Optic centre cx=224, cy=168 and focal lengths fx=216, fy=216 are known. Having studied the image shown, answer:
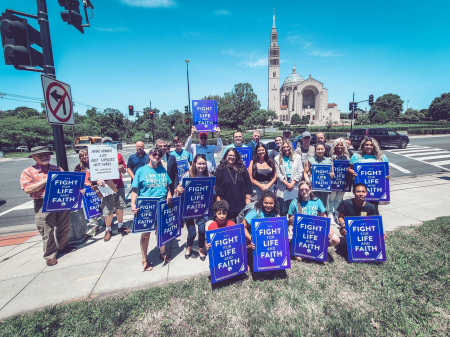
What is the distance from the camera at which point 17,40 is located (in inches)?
137

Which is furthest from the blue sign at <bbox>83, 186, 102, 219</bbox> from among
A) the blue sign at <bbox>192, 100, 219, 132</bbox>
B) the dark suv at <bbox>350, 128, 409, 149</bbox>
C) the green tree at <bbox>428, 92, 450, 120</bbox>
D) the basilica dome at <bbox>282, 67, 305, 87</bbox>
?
the basilica dome at <bbox>282, 67, 305, 87</bbox>

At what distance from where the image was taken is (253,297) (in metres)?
3.00

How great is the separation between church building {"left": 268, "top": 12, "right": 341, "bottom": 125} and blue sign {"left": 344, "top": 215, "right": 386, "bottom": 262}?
8031 centimetres

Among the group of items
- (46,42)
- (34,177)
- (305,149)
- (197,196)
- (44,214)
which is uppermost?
(46,42)

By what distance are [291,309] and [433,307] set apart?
6.00 feet

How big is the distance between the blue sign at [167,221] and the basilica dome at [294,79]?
103962 millimetres

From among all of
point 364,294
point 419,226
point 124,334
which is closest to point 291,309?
point 364,294

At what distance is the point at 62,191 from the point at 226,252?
311 centimetres

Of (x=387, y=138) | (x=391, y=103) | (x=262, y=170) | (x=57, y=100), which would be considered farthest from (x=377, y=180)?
(x=391, y=103)

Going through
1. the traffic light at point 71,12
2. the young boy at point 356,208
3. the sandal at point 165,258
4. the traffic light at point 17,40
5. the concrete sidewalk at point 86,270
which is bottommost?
the concrete sidewalk at point 86,270

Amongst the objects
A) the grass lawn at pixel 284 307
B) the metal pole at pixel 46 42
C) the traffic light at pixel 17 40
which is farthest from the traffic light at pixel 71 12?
the grass lawn at pixel 284 307

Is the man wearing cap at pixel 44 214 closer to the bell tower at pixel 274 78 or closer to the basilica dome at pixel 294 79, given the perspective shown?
the bell tower at pixel 274 78

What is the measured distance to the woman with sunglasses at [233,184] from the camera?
12.5 feet

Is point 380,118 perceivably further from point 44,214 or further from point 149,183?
point 44,214
